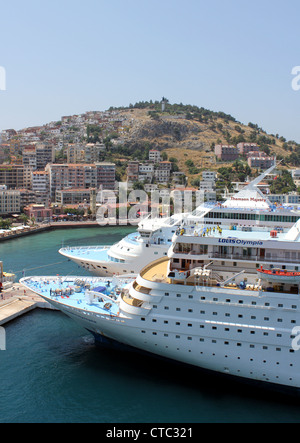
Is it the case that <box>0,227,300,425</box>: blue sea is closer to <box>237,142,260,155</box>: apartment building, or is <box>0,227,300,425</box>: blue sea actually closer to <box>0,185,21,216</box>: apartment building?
<box>0,185,21,216</box>: apartment building

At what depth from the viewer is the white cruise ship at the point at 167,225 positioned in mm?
17422

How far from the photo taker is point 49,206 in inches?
1828

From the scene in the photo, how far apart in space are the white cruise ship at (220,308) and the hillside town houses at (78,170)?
3110 centimetres

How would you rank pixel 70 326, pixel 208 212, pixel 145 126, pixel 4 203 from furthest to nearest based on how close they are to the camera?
1. pixel 145 126
2. pixel 4 203
3. pixel 208 212
4. pixel 70 326

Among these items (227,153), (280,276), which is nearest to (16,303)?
(280,276)

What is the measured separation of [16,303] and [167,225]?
6464mm

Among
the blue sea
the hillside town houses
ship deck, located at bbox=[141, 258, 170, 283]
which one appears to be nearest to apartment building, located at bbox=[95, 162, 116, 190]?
the hillside town houses

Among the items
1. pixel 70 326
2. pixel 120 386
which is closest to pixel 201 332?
pixel 120 386

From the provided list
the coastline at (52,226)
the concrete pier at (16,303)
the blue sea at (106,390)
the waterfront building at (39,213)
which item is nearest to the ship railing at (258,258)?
the blue sea at (106,390)

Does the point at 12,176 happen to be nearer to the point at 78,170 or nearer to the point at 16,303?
the point at 78,170

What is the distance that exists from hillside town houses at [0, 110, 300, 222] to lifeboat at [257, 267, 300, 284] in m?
32.7

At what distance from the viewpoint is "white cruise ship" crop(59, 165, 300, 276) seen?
57.2 ft

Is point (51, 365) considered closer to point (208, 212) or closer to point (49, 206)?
point (208, 212)

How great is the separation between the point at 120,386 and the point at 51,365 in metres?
2.10
